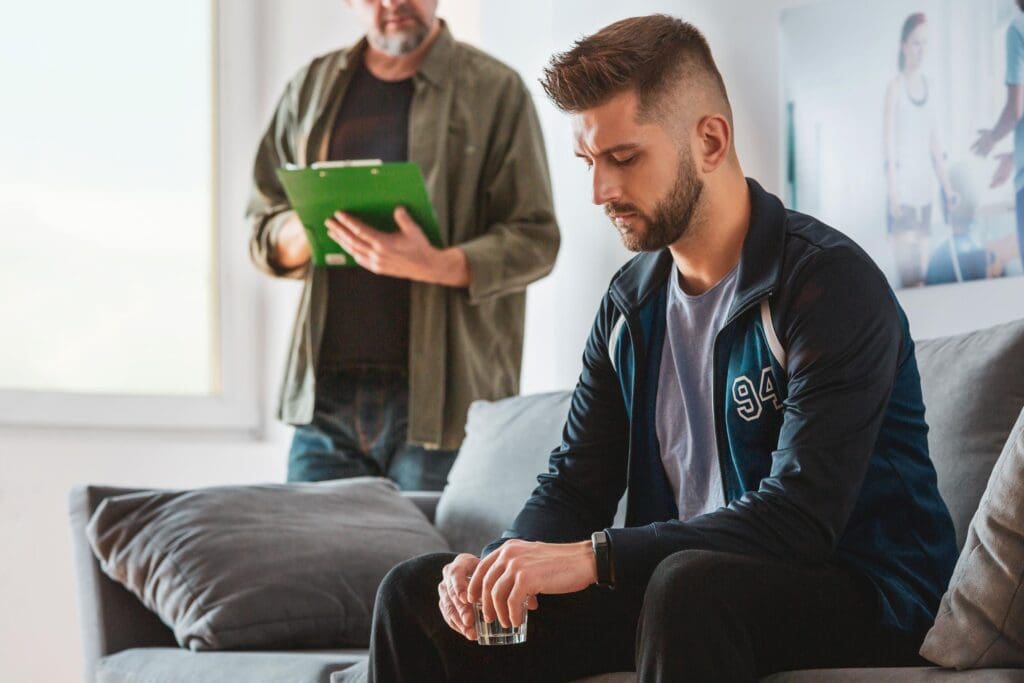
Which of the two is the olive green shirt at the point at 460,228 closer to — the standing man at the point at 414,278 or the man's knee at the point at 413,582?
the standing man at the point at 414,278

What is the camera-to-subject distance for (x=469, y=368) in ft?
9.64

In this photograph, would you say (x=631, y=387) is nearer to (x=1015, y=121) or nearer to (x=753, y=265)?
(x=753, y=265)

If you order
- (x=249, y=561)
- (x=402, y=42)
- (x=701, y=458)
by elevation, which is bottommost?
Result: (x=249, y=561)

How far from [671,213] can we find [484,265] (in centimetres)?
107

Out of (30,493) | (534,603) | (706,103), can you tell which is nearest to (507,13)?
(30,493)

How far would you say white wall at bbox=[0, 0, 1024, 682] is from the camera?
9.72 feet

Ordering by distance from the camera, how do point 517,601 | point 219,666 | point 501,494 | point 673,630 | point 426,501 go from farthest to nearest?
point 426,501, point 501,494, point 219,666, point 517,601, point 673,630

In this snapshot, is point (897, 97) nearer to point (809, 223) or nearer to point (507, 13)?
point (809, 223)

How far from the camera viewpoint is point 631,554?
1.56m

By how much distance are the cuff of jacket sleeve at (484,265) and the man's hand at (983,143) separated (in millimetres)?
881

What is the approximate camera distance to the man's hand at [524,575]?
1524mm

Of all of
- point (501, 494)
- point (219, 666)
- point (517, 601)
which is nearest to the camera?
point (517, 601)

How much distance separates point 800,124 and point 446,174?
0.70 m

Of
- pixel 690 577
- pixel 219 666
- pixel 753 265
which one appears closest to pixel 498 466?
pixel 219 666
